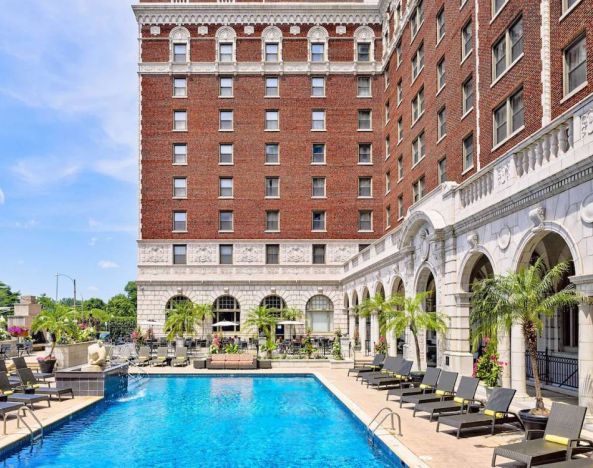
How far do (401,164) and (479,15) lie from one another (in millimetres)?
16493

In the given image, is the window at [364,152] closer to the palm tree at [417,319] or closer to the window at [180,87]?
the window at [180,87]

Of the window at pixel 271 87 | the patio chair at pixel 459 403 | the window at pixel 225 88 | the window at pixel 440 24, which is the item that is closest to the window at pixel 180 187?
the window at pixel 225 88

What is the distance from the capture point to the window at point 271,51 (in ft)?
165

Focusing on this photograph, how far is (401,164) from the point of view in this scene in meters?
41.1

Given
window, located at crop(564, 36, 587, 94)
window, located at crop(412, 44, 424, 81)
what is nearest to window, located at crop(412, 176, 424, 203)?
window, located at crop(412, 44, 424, 81)

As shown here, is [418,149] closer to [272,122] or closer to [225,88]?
[272,122]

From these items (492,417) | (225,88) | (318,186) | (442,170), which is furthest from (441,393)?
(225,88)

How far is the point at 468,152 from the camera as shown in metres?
27.2

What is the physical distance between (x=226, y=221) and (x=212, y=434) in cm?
3366

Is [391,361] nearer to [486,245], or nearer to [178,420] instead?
[486,245]

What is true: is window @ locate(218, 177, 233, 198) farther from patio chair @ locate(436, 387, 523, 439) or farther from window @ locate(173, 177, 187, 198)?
patio chair @ locate(436, 387, 523, 439)

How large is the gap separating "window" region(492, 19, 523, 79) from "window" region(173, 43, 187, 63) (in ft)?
104

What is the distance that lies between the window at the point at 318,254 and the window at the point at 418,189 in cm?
1345

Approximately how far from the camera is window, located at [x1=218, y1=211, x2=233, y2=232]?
49.3m
